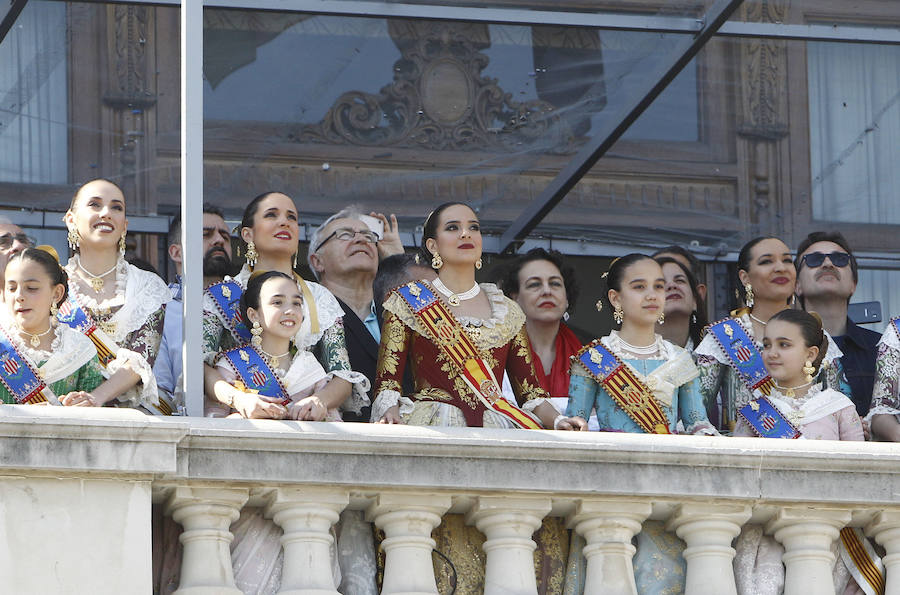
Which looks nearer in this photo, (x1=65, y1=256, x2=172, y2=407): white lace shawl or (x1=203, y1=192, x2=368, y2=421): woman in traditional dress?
(x1=203, y1=192, x2=368, y2=421): woman in traditional dress

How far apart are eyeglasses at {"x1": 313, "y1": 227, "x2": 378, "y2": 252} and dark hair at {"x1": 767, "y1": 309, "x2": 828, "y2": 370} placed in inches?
70.3

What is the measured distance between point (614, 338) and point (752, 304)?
103cm

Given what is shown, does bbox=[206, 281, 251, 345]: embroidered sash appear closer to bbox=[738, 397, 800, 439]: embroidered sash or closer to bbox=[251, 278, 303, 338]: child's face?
bbox=[251, 278, 303, 338]: child's face

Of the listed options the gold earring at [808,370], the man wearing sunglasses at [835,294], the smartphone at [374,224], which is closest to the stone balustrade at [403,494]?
the gold earring at [808,370]

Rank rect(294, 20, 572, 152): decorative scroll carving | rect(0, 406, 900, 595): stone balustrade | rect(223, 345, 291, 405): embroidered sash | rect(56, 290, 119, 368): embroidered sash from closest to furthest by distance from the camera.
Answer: rect(0, 406, 900, 595): stone balustrade < rect(223, 345, 291, 405): embroidered sash < rect(56, 290, 119, 368): embroidered sash < rect(294, 20, 572, 152): decorative scroll carving

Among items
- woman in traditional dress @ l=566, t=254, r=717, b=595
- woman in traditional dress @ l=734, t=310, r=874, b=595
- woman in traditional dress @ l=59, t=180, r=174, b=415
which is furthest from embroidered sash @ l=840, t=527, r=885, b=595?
woman in traditional dress @ l=59, t=180, r=174, b=415

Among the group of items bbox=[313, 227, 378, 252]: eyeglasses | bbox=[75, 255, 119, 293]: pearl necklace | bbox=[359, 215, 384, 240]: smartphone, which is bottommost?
bbox=[75, 255, 119, 293]: pearl necklace

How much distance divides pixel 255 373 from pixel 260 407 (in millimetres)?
458

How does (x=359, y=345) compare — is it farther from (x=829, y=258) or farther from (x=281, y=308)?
(x=829, y=258)

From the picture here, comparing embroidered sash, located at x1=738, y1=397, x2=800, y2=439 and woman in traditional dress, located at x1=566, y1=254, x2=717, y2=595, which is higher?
woman in traditional dress, located at x1=566, y1=254, x2=717, y2=595

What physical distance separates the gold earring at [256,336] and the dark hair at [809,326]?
6.29 ft

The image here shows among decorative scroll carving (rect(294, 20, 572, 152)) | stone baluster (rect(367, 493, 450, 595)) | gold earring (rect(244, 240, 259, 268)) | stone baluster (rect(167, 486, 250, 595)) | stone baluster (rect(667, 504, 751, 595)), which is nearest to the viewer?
stone baluster (rect(167, 486, 250, 595))

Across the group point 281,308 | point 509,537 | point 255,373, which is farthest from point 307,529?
point 281,308

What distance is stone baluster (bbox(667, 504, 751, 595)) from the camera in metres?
7.17
